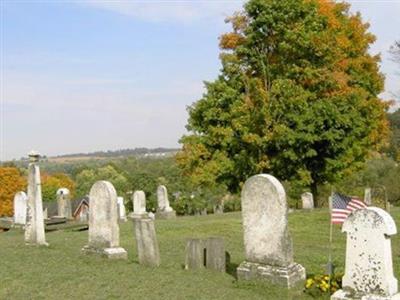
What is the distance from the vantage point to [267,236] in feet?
34.6

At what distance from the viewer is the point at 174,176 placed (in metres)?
65.6

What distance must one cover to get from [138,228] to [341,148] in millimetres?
16521

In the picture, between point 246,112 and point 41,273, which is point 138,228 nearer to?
point 41,273

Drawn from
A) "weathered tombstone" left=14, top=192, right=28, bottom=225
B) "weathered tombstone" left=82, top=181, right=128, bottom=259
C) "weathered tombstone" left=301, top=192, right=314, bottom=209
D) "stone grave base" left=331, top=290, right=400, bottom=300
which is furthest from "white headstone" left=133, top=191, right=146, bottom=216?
"stone grave base" left=331, top=290, right=400, bottom=300

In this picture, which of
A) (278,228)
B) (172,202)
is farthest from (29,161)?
(172,202)

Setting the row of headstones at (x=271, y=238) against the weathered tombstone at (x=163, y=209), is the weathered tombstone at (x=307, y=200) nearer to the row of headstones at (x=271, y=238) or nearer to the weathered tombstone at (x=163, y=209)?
the weathered tombstone at (x=163, y=209)

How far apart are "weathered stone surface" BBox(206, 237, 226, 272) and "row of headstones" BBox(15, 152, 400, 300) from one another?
2.80 ft

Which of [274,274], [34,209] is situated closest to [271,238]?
[274,274]

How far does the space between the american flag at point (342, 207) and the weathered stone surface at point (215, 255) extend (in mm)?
2595

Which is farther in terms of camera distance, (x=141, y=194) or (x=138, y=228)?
(x=141, y=194)

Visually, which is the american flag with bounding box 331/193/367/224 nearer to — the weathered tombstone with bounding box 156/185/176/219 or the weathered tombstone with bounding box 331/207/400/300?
the weathered tombstone with bounding box 331/207/400/300

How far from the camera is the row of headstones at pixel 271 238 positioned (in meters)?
8.52

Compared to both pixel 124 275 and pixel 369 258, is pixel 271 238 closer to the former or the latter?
pixel 369 258

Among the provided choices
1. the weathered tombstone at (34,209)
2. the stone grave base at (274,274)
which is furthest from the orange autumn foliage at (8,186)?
the stone grave base at (274,274)
